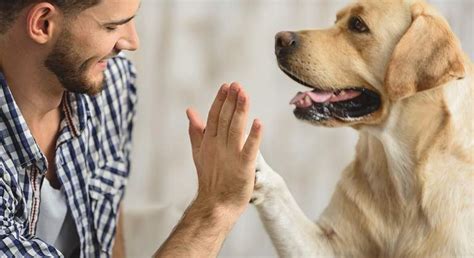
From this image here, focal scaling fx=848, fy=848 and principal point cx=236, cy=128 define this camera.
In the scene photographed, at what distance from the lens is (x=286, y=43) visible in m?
1.75

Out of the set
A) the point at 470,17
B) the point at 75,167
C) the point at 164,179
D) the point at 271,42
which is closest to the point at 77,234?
the point at 75,167

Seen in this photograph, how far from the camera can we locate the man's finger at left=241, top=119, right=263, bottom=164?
152 centimetres

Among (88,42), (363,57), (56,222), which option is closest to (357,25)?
(363,57)

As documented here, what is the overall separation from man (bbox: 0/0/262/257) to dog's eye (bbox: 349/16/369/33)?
361 mm

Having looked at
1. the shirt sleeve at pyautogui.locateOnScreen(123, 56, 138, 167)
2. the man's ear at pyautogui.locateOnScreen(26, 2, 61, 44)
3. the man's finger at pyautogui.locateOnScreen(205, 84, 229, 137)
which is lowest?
the shirt sleeve at pyautogui.locateOnScreen(123, 56, 138, 167)

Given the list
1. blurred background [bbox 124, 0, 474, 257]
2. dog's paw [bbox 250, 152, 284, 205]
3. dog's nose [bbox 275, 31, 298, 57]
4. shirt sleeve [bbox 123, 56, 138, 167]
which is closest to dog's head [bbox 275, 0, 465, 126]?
dog's nose [bbox 275, 31, 298, 57]

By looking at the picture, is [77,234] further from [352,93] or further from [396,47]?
[396,47]

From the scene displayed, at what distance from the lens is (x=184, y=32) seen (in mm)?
2516

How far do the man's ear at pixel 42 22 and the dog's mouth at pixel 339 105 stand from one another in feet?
1.68

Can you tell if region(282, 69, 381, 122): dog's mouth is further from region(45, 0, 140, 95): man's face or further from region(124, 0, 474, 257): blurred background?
region(124, 0, 474, 257): blurred background

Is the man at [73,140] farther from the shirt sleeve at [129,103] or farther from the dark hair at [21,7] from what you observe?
the shirt sleeve at [129,103]

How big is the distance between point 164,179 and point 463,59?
122 cm

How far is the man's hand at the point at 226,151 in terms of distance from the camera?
1557mm

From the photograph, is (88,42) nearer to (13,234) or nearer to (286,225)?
(13,234)
